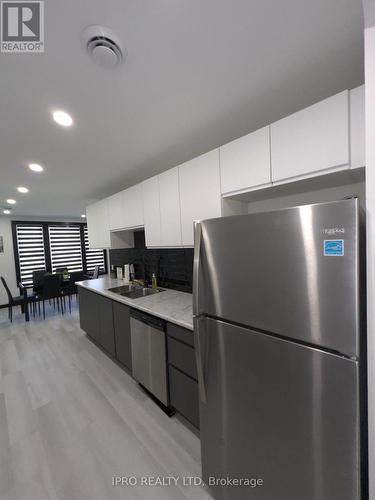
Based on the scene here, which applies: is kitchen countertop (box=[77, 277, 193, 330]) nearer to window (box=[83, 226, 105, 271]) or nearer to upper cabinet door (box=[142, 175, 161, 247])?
upper cabinet door (box=[142, 175, 161, 247])

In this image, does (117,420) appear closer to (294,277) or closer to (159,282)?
(159,282)

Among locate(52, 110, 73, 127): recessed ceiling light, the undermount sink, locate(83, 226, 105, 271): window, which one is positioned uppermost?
locate(52, 110, 73, 127): recessed ceiling light

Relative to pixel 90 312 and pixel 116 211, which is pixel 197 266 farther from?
pixel 90 312

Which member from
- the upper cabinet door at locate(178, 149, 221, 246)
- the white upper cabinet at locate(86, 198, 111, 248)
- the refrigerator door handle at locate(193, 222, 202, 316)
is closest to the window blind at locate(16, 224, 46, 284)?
the white upper cabinet at locate(86, 198, 111, 248)

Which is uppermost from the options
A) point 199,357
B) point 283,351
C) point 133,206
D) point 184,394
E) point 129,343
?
point 133,206

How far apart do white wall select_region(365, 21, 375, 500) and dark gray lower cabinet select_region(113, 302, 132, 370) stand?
75.7 inches

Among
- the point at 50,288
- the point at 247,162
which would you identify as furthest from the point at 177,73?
the point at 50,288

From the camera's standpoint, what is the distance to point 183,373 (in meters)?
1.53

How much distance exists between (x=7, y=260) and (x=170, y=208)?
584 centimetres

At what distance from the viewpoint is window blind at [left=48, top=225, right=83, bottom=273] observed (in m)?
6.16

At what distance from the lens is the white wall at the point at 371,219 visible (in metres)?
0.72

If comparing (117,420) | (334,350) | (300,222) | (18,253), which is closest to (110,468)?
(117,420)

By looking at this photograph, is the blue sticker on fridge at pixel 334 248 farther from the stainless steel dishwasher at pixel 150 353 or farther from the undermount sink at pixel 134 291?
the undermount sink at pixel 134 291

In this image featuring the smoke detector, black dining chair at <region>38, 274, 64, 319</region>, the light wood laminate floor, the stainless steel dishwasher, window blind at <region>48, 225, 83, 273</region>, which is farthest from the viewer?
window blind at <region>48, 225, 83, 273</region>
